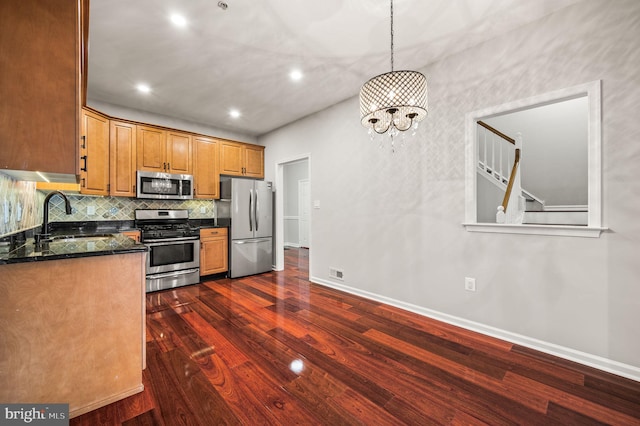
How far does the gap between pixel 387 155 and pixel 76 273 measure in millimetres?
2954

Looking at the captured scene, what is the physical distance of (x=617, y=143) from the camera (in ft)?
6.05

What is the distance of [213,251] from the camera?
14.2 ft

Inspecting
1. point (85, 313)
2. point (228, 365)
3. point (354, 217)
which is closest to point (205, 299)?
point (228, 365)

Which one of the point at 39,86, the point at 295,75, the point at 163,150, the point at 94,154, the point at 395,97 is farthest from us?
the point at 163,150

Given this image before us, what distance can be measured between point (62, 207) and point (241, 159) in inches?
103

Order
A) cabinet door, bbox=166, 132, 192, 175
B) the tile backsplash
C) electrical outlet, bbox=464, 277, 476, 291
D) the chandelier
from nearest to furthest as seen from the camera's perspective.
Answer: the chandelier → the tile backsplash → electrical outlet, bbox=464, 277, 476, 291 → cabinet door, bbox=166, 132, 192, 175

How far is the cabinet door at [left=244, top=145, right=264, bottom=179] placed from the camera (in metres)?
5.03

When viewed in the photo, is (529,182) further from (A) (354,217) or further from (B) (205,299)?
(B) (205,299)

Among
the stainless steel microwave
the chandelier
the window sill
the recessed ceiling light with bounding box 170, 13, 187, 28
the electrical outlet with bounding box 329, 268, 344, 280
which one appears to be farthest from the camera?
the stainless steel microwave

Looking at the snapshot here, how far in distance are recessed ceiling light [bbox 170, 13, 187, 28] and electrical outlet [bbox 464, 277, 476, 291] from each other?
3.36 m

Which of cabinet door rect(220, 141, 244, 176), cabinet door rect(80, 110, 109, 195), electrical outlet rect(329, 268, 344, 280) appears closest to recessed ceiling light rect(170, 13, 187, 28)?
cabinet door rect(80, 110, 109, 195)

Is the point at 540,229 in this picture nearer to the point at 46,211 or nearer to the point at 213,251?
the point at 46,211

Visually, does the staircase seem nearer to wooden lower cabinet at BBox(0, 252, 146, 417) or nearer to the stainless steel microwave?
wooden lower cabinet at BBox(0, 252, 146, 417)

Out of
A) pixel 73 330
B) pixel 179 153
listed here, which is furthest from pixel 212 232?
pixel 73 330
